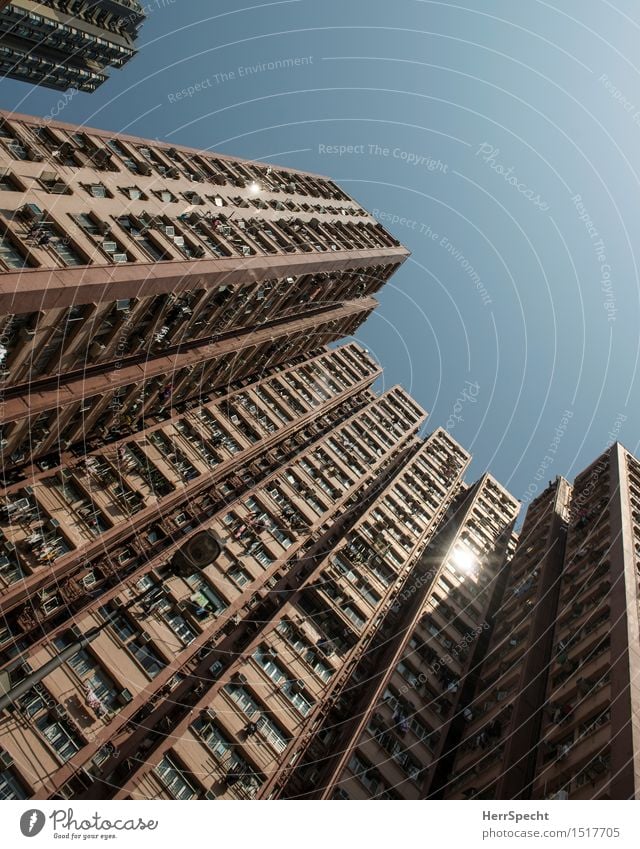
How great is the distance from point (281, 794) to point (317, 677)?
666 centimetres

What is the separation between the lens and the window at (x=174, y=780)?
2727cm

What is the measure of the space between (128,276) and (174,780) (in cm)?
2222

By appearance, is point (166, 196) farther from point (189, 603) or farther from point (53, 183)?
point (189, 603)

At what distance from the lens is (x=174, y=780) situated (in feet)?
90.5

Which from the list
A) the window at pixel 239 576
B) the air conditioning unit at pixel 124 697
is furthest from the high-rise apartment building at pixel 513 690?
the air conditioning unit at pixel 124 697

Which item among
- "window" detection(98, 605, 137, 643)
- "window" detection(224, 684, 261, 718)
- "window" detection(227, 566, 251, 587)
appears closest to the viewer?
"window" detection(98, 605, 137, 643)

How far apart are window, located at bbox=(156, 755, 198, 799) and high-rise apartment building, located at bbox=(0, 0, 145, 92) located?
8090cm

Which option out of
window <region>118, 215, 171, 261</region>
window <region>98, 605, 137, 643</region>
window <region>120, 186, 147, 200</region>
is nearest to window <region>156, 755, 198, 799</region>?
window <region>98, 605, 137, 643</region>

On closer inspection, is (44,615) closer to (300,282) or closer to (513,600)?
(300,282)

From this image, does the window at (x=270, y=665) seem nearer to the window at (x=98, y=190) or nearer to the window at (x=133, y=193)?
the window at (x=98, y=190)

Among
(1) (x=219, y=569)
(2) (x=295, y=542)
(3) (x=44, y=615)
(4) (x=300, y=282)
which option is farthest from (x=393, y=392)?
(3) (x=44, y=615)

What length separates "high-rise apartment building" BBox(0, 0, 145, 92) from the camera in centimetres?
7638

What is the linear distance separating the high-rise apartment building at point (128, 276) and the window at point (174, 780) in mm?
15146

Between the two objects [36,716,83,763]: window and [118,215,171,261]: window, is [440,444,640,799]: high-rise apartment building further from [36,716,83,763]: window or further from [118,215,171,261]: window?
[118,215,171,261]: window
